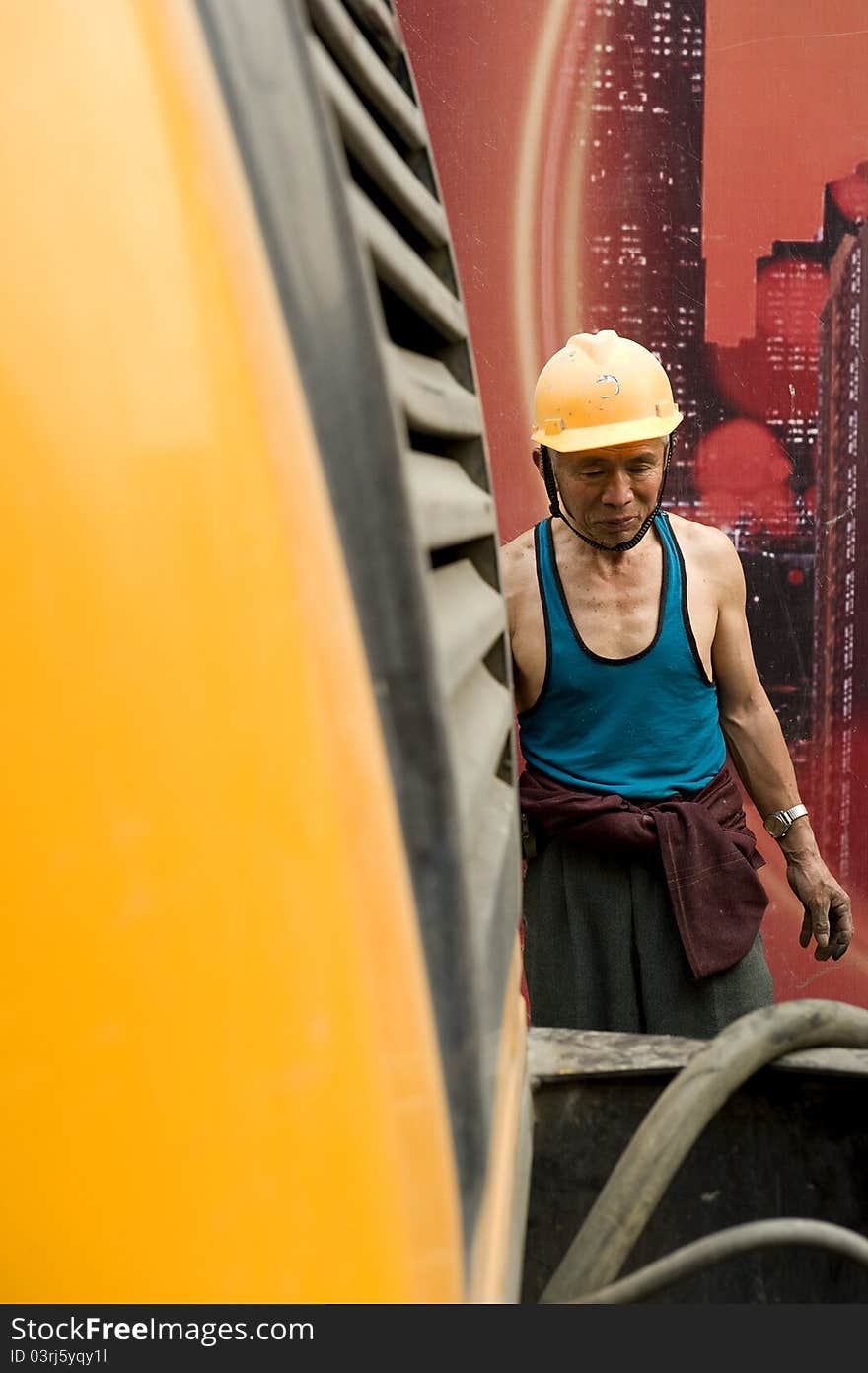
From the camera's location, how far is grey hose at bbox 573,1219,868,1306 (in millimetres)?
1101

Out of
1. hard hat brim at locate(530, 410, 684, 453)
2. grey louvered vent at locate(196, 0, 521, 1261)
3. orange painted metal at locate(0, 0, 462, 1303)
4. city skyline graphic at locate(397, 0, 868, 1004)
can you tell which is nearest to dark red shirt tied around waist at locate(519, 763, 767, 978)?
hard hat brim at locate(530, 410, 684, 453)

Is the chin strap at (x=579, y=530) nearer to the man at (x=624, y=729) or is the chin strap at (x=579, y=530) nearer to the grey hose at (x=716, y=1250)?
the man at (x=624, y=729)

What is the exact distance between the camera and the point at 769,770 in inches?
116

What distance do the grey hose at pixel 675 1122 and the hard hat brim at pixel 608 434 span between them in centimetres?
137

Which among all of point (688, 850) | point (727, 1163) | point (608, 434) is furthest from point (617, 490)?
point (727, 1163)

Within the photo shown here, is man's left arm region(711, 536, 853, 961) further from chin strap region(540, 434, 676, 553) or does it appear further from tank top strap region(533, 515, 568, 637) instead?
tank top strap region(533, 515, 568, 637)

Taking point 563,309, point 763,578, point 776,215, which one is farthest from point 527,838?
point 776,215

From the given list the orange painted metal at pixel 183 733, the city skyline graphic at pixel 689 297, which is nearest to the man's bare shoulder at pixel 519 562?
the city skyline graphic at pixel 689 297

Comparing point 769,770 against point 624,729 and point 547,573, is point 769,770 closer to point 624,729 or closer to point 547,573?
point 624,729

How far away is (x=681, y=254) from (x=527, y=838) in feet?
5.51

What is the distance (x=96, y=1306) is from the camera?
2.33 ft

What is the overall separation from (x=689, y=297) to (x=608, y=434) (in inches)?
46.5

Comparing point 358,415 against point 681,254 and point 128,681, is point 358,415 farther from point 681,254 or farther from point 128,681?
point 681,254

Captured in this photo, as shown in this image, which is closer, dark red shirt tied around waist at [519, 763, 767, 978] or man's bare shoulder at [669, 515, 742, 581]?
dark red shirt tied around waist at [519, 763, 767, 978]
